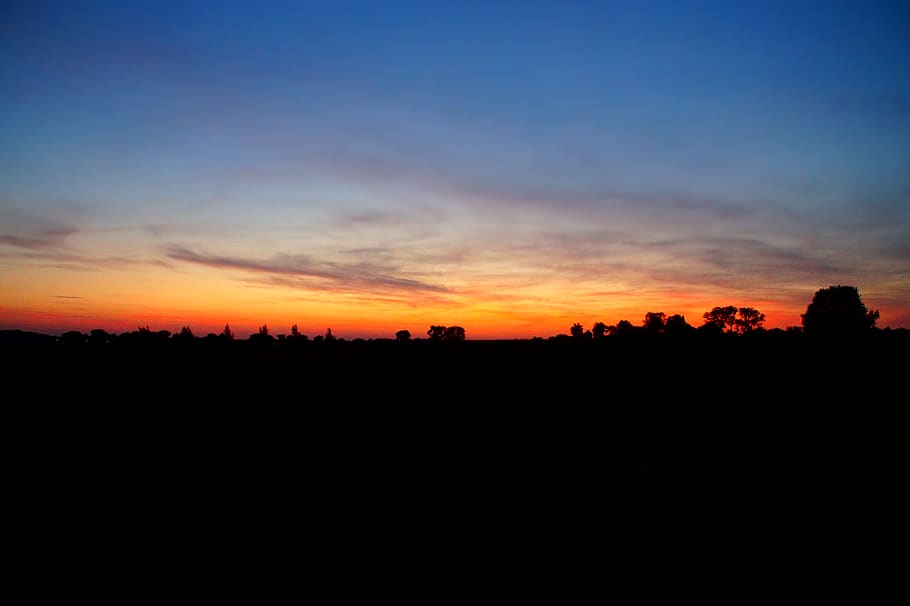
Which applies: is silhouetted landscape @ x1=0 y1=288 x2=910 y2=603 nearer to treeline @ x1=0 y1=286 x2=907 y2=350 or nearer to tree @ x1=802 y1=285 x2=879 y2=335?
treeline @ x1=0 y1=286 x2=907 y2=350

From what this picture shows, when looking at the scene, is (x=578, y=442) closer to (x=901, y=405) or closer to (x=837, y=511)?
(x=837, y=511)

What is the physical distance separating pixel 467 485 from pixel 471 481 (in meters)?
0.21

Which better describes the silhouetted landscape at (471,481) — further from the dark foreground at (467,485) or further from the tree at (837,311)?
the tree at (837,311)

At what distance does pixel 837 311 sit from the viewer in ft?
147

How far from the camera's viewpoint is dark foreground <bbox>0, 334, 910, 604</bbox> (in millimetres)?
6336

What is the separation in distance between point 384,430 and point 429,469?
308cm

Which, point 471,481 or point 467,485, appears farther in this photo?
point 471,481

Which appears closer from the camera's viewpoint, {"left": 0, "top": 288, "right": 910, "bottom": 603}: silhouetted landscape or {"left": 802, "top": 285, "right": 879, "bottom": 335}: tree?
{"left": 0, "top": 288, "right": 910, "bottom": 603}: silhouetted landscape

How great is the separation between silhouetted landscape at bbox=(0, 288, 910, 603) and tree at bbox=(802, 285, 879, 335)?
100ft

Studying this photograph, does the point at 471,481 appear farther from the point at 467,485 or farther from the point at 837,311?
the point at 837,311

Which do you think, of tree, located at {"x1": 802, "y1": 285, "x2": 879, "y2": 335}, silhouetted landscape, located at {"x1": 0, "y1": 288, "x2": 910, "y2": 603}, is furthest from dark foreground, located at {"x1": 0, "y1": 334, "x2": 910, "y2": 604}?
tree, located at {"x1": 802, "y1": 285, "x2": 879, "y2": 335}

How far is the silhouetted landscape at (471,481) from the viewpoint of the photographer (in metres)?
6.43

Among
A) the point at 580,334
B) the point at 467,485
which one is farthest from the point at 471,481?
the point at 580,334

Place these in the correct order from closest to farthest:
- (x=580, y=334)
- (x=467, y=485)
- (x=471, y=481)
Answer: (x=467, y=485) → (x=471, y=481) → (x=580, y=334)
